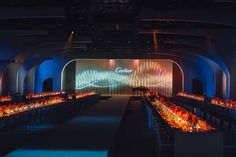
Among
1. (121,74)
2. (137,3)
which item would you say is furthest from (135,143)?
(121,74)

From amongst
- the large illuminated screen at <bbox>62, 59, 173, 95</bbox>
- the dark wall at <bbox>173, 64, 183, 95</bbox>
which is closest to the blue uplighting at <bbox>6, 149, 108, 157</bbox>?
the large illuminated screen at <bbox>62, 59, 173, 95</bbox>

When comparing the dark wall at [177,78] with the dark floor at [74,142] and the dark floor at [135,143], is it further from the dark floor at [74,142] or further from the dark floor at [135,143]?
the dark floor at [74,142]

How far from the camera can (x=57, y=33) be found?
25750mm

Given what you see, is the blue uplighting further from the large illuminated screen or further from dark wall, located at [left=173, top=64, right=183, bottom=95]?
dark wall, located at [left=173, top=64, right=183, bottom=95]

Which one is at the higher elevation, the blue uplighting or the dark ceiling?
the dark ceiling

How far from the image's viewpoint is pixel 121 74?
4647 cm

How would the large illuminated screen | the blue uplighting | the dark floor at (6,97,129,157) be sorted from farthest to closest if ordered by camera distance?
the large illuminated screen → the dark floor at (6,97,129,157) → the blue uplighting

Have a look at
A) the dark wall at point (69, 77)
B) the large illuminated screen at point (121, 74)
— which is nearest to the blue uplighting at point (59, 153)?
the large illuminated screen at point (121, 74)

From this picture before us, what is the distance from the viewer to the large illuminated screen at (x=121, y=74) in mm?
46406

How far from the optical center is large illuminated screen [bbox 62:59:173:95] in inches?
1827

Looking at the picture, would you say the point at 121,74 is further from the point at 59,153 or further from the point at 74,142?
the point at 59,153

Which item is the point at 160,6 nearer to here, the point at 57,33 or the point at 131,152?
the point at 131,152

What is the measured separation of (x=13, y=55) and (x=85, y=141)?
890 inches

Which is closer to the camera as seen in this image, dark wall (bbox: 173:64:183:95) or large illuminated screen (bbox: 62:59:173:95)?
large illuminated screen (bbox: 62:59:173:95)
